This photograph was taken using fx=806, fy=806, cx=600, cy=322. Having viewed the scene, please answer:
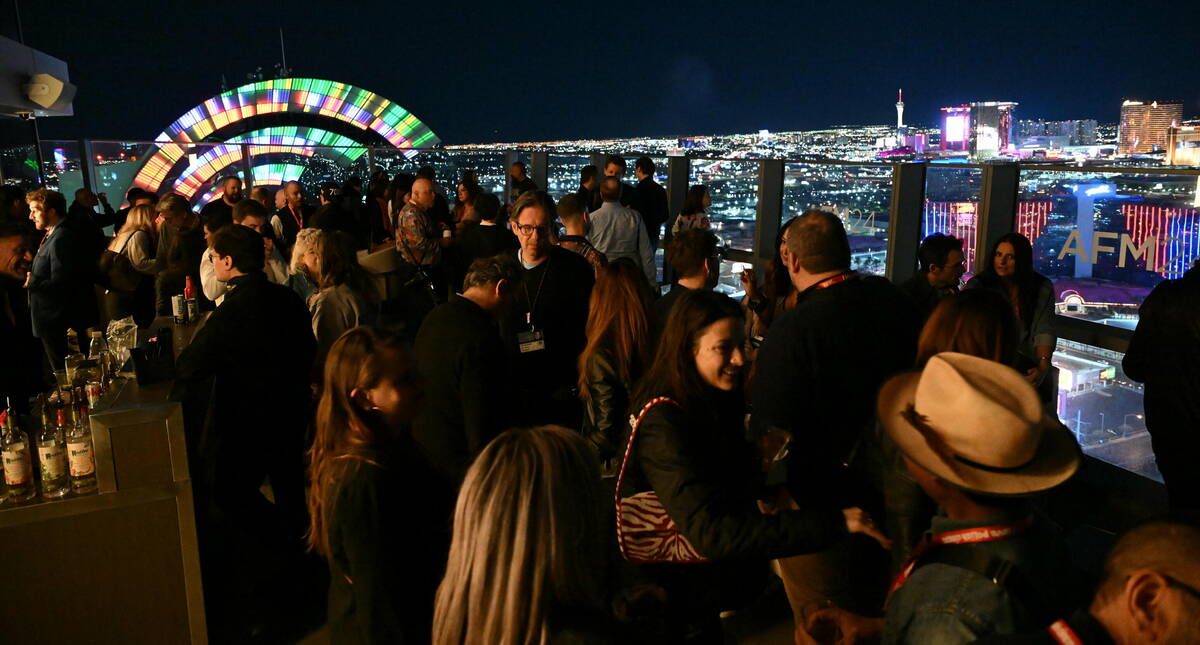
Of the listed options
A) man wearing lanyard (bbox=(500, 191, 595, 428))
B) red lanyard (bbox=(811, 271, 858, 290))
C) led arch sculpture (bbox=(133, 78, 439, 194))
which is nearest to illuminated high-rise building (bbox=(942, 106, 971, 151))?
man wearing lanyard (bbox=(500, 191, 595, 428))

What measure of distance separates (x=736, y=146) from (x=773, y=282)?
5477mm

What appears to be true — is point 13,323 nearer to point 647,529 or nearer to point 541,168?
point 647,529

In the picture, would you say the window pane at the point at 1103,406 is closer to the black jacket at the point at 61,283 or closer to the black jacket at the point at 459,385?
the black jacket at the point at 459,385

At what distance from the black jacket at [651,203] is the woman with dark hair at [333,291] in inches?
194

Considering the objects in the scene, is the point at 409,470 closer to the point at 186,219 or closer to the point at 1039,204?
the point at 1039,204

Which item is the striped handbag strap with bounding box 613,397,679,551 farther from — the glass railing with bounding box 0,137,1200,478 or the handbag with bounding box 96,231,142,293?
the handbag with bounding box 96,231,142,293

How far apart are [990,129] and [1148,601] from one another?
5.73m

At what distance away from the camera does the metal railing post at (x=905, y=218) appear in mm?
6562

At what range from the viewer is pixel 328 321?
4.71 meters

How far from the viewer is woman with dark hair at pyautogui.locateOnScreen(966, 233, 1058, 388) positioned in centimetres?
485

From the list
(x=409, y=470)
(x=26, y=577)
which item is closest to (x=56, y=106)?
(x=26, y=577)

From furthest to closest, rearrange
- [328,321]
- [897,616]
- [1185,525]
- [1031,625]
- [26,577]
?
[328,321] → [26,577] → [897,616] → [1031,625] → [1185,525]

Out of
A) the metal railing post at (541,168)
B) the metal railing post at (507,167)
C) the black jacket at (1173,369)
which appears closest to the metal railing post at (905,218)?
the black jacket at (1173,369)

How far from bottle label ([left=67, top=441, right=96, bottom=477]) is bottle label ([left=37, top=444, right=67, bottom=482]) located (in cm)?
4
